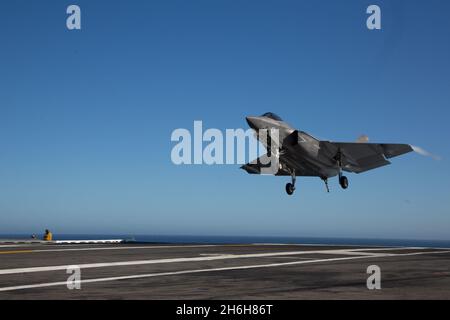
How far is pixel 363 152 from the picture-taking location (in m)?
41.4

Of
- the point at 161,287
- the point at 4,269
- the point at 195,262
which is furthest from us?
the point at 195,262

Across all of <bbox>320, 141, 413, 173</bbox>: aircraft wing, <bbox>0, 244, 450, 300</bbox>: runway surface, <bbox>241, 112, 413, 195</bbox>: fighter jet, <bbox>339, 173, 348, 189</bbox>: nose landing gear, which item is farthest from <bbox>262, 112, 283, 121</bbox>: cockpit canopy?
<bbox>0, 244, 450, 300</bbox>: runway surface

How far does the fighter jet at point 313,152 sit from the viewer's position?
3603 centimetres

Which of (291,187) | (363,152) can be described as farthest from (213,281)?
(363,152)

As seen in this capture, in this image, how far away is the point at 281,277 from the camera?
14328 millimetres

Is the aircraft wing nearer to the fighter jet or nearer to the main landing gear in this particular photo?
the fighter jet

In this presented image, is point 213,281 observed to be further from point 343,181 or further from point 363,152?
point 363,152

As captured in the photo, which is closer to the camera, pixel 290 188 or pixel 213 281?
pixel 213 281

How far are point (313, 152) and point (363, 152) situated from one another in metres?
5.42

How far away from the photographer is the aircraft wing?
1558 inches

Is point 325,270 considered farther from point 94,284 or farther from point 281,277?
point 94,284

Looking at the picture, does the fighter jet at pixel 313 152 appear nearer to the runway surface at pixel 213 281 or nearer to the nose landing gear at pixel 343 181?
the nose landing gear at pixel 343 181
